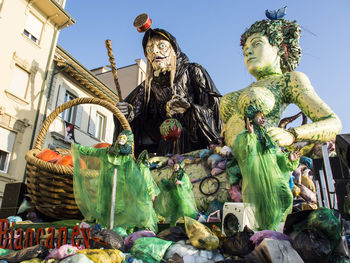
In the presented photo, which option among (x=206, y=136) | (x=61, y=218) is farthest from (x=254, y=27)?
(x=61, y=218)

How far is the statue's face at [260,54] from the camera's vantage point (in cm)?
298

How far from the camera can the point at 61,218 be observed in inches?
104

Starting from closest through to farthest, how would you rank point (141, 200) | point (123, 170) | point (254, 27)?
1. point (141, 200)
2. point (123, 170)
3. point (254, 27)

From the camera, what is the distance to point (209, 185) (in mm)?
2590

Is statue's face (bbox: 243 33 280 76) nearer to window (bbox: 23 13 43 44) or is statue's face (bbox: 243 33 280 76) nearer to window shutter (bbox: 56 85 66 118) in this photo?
window shutter (bbox: 56 85 66 118)

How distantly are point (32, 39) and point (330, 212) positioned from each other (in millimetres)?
13179

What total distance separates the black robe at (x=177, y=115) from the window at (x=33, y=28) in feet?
33.1

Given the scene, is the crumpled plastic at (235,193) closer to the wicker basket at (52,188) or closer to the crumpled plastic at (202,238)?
the crumpled plastic at (202,238)

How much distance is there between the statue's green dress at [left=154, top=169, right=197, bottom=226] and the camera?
8.05ft

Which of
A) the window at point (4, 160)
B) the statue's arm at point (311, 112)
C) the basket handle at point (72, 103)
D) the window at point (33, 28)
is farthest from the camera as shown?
the window at point (33, 28)

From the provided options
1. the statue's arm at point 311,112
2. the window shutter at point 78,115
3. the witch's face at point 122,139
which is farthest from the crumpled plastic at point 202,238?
the window shutter at point 78,115

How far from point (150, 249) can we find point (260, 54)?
2172 millimetres

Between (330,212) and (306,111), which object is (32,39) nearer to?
(306,111)

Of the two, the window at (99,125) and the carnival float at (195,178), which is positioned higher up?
the window at (99,125)
